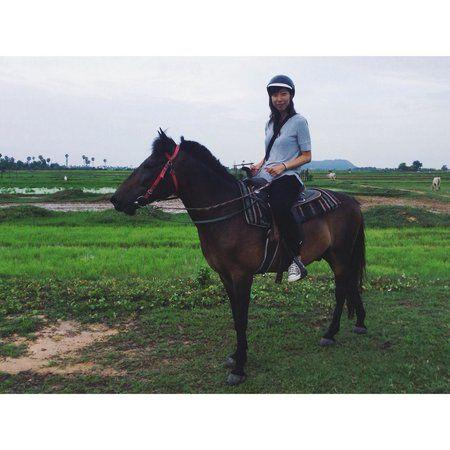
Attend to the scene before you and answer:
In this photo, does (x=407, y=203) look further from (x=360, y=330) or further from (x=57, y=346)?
(x=57, y=346)

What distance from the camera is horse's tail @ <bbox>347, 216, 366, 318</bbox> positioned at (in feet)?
17.3

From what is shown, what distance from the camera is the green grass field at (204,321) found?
4121 mm

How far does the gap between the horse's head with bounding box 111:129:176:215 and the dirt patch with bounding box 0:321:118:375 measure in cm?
195

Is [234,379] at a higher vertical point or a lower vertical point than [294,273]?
lower

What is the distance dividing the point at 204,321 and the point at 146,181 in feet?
8.31

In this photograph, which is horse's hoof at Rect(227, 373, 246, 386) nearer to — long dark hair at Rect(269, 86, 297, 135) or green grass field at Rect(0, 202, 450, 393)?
green grass field at Rect(0, 202, 450, 393)

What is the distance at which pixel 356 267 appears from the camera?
5355 millimetres

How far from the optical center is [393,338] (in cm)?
505

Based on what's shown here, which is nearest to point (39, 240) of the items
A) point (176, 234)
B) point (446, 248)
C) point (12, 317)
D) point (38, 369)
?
point (176, 234)

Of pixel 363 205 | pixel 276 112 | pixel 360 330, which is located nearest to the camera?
pixel 276 112

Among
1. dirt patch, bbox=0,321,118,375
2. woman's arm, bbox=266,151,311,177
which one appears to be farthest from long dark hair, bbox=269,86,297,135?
dirt patch, bbox=0,321,118,375

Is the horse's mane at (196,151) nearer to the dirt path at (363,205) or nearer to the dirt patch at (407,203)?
the dirt path at (363,205)

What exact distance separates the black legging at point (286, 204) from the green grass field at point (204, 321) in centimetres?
143

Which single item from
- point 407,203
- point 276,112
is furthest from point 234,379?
point 407,203
